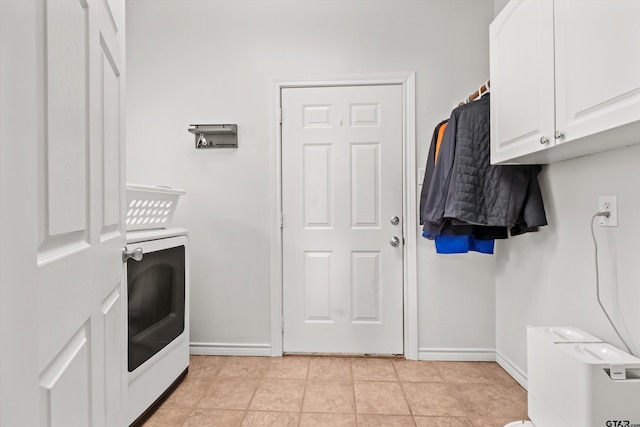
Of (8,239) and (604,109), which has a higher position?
(604,109)

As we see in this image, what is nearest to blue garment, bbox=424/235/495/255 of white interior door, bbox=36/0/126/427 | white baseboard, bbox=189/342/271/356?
white baseboard, bbox=189/342/271/356

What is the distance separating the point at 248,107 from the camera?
264 cm

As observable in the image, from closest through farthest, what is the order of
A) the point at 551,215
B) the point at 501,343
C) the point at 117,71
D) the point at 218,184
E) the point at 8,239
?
the point at 8,239 < the point at 117,71 < the point at 551,215 < the point at 501,343 < the point at 218,184

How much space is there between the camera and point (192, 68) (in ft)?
8.73

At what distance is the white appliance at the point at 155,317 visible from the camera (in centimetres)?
167

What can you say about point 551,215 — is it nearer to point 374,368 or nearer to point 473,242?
point 473,242

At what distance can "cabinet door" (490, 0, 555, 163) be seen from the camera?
4.48ft

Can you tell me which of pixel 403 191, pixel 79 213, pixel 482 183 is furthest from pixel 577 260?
pixel 79 213

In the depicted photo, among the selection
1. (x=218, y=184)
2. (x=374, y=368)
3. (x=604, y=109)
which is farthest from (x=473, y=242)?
(x=218, y=184)

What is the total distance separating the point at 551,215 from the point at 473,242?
0.49 m

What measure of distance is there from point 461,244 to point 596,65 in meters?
1.25

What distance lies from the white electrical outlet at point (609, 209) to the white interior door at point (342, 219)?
48.3 inches

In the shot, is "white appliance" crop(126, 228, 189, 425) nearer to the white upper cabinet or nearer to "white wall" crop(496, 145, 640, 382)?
the white upper cabinet

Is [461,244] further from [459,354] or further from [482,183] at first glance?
[459,354]
